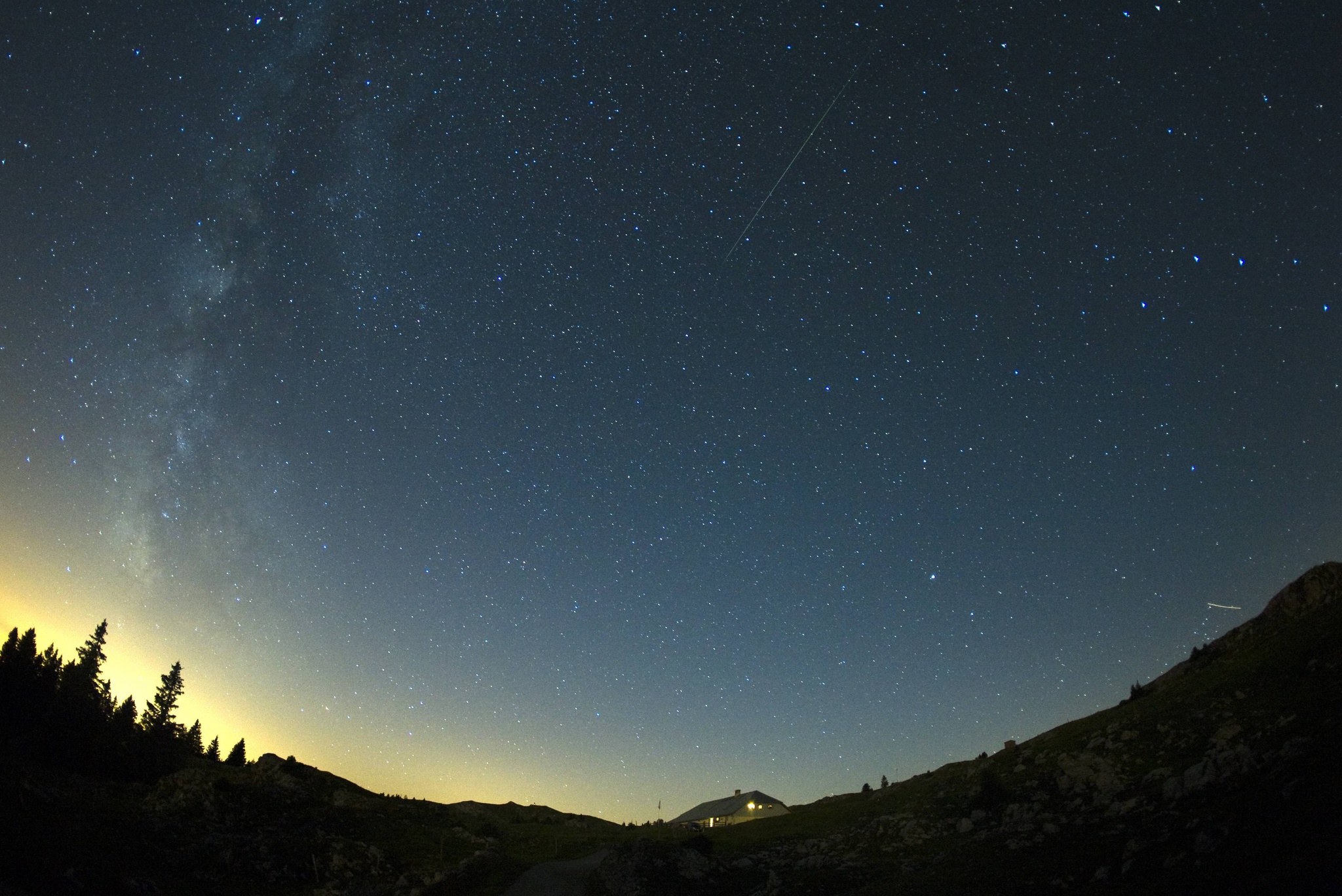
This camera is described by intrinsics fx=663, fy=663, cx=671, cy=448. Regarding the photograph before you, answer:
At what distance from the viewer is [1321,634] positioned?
3772 cm

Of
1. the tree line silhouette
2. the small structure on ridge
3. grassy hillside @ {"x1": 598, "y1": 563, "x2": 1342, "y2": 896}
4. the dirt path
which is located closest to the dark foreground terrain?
grassy hillside @ {"x1": 598, "y1": 563, "x2": 1342, "y2": 896}

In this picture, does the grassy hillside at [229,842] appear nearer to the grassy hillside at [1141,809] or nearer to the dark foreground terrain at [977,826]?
the dark foreground terrain at [977,826]

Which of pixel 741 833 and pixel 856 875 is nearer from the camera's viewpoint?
pixel 856 875

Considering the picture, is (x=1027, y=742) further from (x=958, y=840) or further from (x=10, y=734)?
(x=10, y=734)

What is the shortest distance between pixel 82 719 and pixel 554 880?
63664mm

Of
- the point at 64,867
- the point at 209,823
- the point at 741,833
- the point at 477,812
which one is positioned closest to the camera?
the point at 64,867

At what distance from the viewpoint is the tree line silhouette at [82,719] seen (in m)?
68.8

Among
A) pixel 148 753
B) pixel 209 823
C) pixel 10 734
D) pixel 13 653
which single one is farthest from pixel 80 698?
pixel 209 823

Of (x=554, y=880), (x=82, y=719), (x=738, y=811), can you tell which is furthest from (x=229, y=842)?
(x=738, y=811)

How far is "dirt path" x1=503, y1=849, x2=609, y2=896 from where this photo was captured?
4156 centimetres

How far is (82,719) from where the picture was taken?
2876 inches

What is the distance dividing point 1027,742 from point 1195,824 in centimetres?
3245

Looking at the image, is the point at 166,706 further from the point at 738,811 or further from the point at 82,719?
the point at 738,811

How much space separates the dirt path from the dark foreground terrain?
1.27 meters
